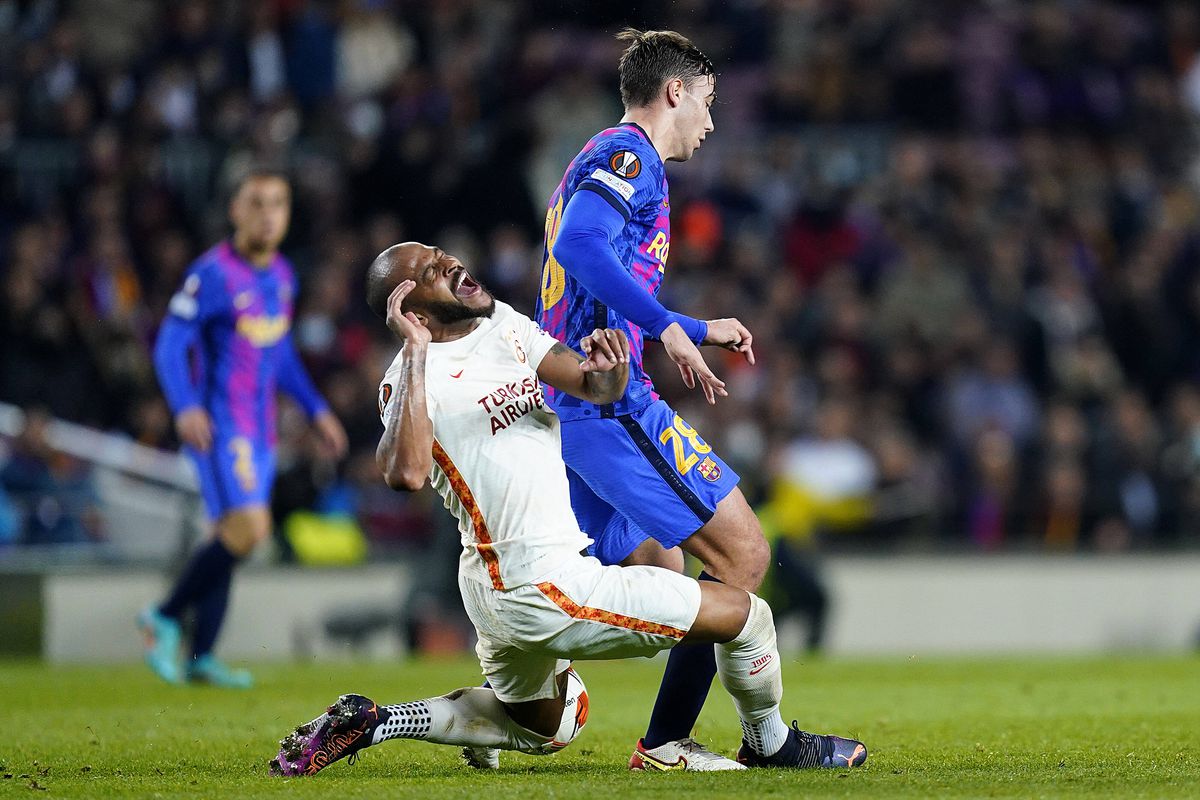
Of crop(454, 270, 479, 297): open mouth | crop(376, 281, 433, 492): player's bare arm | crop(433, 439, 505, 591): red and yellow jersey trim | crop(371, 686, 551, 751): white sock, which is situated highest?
crop(454, 270, 479, 297): open mouth

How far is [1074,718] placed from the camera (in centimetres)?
755

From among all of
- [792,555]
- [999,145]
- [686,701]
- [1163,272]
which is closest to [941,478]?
[792,555]

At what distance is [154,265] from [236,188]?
17.9ft

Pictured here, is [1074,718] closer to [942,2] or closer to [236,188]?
[236,188]

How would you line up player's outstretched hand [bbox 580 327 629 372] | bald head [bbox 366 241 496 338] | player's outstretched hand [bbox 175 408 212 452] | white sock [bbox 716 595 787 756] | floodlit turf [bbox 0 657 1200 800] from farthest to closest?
1. player's outstretched hand [bbox 175 408 212 452]
2. white sock [bbox 716 595 787 756]
3. bald head [bbox 366 241 496 338]
4. player's outstretched hand [bbox 580 327 629 372]
5. floodlit turf [bbox 0 657 1200 800]

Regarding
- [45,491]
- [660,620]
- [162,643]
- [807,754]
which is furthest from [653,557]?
[45,491]

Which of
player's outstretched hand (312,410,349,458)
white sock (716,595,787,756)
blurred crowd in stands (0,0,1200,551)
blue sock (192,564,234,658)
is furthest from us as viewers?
blurred crowd in stands (0,0,1200,551)

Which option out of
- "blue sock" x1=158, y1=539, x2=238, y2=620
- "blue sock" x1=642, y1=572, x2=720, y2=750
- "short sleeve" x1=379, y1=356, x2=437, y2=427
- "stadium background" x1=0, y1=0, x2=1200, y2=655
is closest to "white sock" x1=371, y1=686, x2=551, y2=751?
"blue sock" x1=642, y1=572, x2=720, y2=750

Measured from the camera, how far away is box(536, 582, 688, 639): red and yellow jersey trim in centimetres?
508

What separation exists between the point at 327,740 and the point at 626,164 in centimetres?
206

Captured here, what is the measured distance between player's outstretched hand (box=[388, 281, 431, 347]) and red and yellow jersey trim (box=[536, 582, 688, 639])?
816 mm

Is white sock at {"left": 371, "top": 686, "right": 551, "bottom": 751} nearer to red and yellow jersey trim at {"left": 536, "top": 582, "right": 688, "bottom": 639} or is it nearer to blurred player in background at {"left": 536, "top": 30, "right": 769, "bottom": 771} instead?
blurred player in background at {"left": 536, "top": 30, "right": 769, "bottom": 771}

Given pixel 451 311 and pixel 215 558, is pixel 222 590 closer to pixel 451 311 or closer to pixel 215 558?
pixel 215 558

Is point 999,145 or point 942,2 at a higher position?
point 942,2
